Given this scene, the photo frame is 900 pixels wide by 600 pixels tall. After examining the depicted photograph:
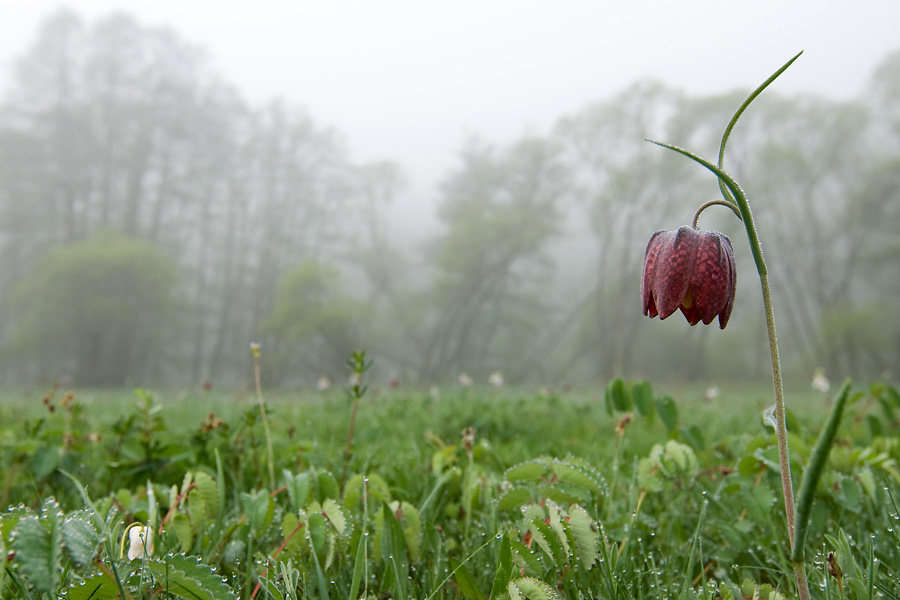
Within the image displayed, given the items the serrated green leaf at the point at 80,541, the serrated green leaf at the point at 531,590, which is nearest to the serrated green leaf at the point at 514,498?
the serrated green leaf at the point at 531,590

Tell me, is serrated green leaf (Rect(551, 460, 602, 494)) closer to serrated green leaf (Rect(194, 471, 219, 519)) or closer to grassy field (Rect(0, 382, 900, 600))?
grassy field (Rect(0, 382, 900, 600))

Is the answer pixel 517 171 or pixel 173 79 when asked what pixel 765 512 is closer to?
pixel 517 171

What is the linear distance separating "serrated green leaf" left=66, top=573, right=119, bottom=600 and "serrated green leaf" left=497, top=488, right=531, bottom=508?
573 millimetres

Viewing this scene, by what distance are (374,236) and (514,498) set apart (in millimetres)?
19295

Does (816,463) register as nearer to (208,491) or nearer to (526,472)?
(526,472)

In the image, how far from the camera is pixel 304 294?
697 inches

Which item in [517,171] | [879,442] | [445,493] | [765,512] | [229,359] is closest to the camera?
[765,512]

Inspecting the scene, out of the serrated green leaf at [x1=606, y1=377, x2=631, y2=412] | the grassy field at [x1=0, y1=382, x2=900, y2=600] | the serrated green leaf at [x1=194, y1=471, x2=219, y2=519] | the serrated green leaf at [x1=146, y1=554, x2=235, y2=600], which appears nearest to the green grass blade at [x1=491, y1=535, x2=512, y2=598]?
the grassy field at [x1=0, y1=382, x2=900, y2=600]

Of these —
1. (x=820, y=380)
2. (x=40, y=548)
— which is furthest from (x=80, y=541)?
(x=820, y=380)

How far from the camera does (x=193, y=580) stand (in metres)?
0.63

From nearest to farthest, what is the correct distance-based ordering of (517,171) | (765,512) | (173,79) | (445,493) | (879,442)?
(765,512)
(445,493)
(879,442)
(173,79)
(517,171)

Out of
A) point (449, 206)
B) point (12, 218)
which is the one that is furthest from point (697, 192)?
point (12, 218)

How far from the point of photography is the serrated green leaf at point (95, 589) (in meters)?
0.63

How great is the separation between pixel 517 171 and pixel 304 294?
8.15 metres
